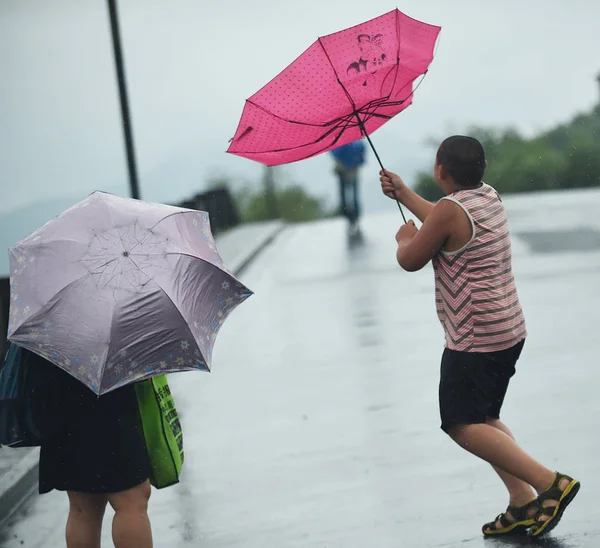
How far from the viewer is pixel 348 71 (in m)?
4.58

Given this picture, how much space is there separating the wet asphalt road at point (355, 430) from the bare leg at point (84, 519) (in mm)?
1073

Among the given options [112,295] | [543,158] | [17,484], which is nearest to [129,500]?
[112,295]

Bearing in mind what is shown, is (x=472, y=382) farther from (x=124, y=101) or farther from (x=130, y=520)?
(x=124, y=101)

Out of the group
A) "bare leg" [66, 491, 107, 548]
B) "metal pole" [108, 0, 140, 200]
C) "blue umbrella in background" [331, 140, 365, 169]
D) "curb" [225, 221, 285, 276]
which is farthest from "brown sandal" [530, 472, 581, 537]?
"blue umbrella in background" [331, 140, 365, 169]

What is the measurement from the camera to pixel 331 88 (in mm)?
4613

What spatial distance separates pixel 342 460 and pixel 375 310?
5.69 meters

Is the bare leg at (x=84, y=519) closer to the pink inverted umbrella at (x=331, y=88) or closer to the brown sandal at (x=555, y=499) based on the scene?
the pink inverted umbrella at (x=331, y=88)

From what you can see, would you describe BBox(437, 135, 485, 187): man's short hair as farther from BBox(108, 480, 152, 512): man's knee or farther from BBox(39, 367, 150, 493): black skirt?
BBox(108, 480, 152, 512): man's knee

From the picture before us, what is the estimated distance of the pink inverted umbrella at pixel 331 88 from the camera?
4555 mm

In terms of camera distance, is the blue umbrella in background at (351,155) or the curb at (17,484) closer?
the curb at (17,484)

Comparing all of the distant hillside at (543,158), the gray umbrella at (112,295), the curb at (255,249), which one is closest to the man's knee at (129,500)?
the gray umbrella at (112,295)

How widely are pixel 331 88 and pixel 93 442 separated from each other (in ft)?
5.65

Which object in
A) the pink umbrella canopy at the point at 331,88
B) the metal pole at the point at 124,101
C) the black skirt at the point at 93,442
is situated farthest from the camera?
the metal pole at the point at 124,101

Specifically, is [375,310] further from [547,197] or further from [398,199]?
[547,197]
